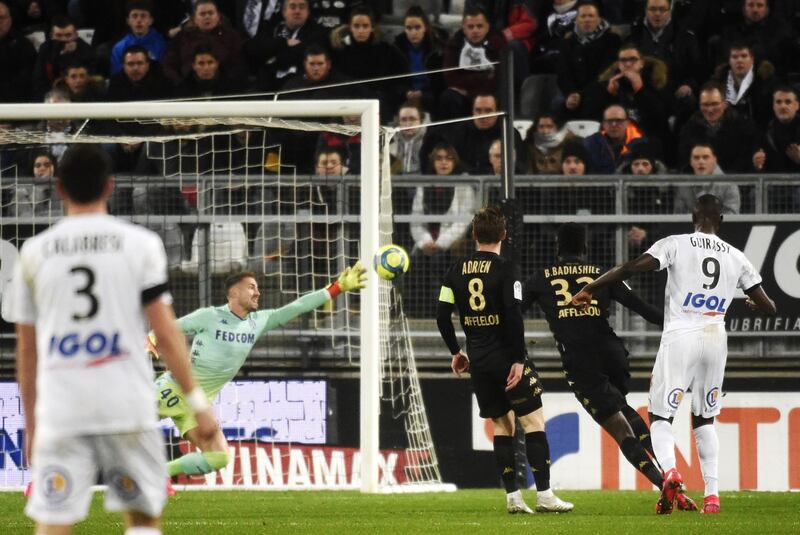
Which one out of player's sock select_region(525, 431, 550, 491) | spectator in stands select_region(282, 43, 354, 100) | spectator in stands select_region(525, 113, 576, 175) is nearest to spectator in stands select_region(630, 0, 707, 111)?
spectator in stands select_region(525, 113, 576, 175)

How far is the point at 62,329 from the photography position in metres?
4.67

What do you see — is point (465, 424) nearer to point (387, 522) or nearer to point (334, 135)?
point (334, 135)

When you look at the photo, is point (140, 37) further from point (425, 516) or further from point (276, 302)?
point (425, 516)

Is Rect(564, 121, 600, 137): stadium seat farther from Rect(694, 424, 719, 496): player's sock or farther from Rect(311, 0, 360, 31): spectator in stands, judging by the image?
Rect(694, 424, 719, 496): player's sock

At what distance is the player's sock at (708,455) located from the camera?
367 inches

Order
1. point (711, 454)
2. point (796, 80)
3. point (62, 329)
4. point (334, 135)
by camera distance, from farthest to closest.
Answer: point (796, 80), point (334, 135), point (711, 454), point (62, 329)

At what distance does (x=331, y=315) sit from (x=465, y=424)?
1660mm

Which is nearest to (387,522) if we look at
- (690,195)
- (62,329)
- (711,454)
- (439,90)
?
(711,454)

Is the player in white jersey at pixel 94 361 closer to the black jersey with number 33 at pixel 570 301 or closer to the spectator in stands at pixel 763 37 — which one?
the black jersey with number 33 at pixel 570 301

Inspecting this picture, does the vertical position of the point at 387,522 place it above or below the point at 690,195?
below

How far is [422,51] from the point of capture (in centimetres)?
1553

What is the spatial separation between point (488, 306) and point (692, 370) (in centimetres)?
143

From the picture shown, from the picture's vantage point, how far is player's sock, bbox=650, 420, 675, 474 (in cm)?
913

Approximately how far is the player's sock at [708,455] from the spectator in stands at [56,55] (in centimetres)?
889
